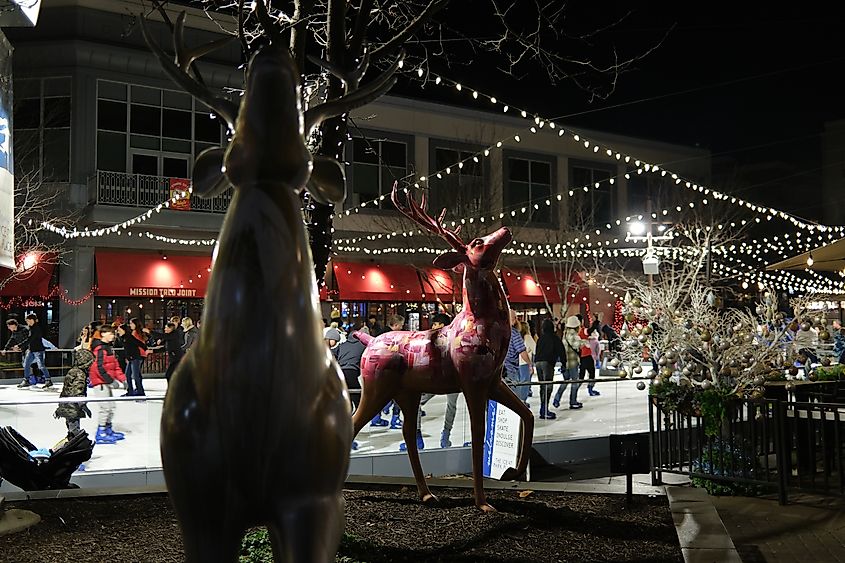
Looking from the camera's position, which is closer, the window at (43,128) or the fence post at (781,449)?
the fence post at (781,449)

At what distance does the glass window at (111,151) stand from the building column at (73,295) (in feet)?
8.78

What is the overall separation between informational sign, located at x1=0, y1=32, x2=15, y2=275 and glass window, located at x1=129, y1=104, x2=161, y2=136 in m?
18.1

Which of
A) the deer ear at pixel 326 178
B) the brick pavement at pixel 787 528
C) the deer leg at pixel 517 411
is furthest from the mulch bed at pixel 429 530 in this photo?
the deer ear at pixel 326 178

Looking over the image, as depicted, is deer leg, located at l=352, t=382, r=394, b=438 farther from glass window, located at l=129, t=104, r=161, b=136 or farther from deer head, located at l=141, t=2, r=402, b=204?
glass window, located at l=129, t=104, r=161, b=136

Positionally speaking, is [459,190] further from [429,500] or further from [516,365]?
[429,500]

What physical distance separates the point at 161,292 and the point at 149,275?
24.1 inches

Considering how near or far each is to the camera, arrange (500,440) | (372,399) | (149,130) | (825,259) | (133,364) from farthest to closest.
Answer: (149,130) < (133,364) < (825,259) < (500,440) < (372,399)

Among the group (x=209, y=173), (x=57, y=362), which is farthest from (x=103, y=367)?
(x=209, y=173)

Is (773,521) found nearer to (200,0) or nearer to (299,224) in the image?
(299,224)

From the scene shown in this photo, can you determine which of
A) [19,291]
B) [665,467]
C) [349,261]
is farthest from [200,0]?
[349,261]

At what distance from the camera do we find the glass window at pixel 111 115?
2372cm

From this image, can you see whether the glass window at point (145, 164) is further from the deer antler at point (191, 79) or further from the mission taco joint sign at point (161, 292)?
the deer antler at point (191, 79)

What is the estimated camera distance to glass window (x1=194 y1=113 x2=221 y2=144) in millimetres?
24953

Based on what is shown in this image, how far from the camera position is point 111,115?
78.4ft
